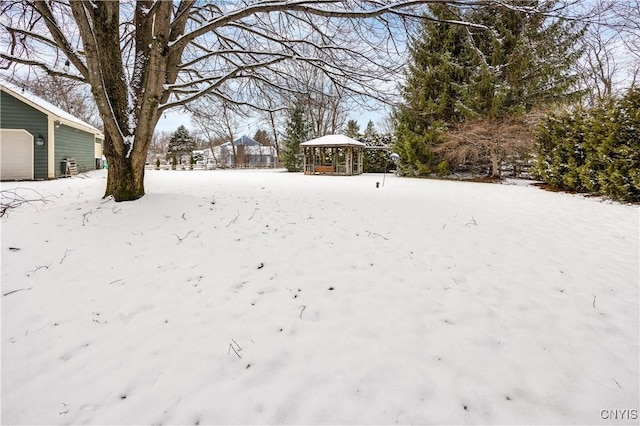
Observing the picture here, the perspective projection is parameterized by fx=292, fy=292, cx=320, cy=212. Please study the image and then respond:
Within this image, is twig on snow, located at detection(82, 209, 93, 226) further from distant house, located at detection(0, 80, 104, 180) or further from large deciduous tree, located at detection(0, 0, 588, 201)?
distant house, located at detection(0, 80, 104, 180)

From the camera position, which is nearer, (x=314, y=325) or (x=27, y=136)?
(x=314, y=325)

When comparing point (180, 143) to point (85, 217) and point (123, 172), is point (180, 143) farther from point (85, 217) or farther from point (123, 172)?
point (85, 217)

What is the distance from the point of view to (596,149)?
7746 millimetres

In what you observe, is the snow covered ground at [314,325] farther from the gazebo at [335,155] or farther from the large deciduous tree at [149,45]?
the gazebo at [335,155]

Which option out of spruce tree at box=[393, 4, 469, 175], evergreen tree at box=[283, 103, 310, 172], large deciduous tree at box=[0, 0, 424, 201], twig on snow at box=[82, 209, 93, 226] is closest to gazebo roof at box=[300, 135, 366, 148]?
spruce tree at box=[393, 4, 469, 175]

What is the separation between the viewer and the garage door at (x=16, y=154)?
37.7ft

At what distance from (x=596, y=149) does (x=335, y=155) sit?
16488 mm

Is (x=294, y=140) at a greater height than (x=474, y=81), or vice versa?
(x=474, y=81)

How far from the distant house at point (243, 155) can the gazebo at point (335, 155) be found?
13.1 meters

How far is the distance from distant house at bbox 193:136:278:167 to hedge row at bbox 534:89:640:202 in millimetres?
28290

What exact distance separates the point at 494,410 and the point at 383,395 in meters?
0.60

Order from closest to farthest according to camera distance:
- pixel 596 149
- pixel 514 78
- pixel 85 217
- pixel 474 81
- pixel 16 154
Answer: pixel 85 217
pixel 596 149
pixel 16 154
pixel 514 78
pixel 474 81

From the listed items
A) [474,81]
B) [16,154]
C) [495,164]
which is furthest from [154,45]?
[474,81]

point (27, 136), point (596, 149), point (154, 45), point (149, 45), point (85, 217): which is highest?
point (149, 45)
